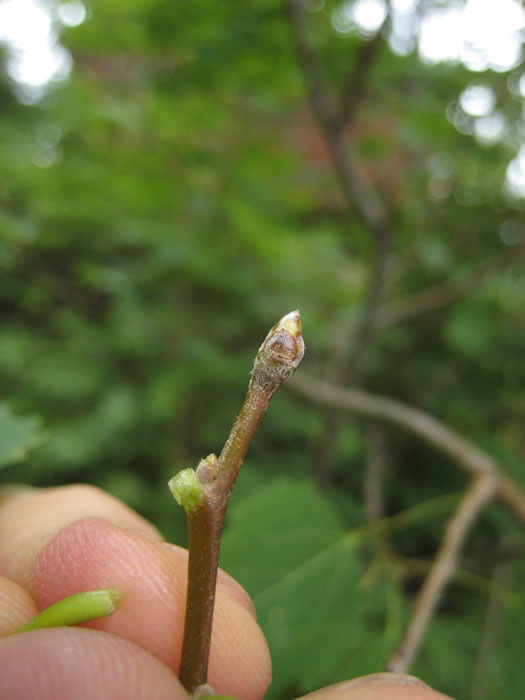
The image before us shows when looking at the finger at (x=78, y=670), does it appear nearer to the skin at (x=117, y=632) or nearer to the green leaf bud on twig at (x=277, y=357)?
the skin at (x=117, y=632)

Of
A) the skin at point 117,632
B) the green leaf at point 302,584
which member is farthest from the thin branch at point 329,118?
the skin at point 117,632

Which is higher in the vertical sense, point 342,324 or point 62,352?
point 342,324

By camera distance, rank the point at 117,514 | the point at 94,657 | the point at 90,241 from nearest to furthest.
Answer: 1. the point at 94,657
2. the point at 117,514
3. the point at 90,241

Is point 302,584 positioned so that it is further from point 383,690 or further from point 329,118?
point 329,118

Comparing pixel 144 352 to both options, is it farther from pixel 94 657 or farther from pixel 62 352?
pixel 94 657

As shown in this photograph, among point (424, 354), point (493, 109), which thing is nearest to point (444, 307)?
Answer: point (424, 354)

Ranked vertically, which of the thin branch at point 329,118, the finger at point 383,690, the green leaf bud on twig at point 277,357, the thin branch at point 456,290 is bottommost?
the finger at point 383,690

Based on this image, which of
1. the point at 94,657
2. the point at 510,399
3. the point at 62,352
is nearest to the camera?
the point at 94,657
